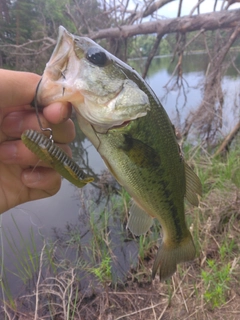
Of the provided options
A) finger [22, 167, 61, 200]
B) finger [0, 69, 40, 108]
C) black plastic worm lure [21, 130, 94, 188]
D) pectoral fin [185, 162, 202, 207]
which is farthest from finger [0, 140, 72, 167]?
pectoral fin [185, 162, 202, 207]

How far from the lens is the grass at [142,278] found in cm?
293

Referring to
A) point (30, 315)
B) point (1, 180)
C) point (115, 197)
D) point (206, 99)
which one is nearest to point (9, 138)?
point (1, 180)

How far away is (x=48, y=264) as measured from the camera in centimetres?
379

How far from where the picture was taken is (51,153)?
1.22 m

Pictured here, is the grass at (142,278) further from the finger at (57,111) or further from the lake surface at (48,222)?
the finger at (57,111)

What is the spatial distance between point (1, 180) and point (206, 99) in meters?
5.54

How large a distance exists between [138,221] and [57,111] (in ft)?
2.99

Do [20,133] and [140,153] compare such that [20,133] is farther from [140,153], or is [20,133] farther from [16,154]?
[140,153]

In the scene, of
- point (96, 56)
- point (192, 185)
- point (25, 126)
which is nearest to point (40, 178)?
point (25, 126)

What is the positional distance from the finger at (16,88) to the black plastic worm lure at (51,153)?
10.8 inches

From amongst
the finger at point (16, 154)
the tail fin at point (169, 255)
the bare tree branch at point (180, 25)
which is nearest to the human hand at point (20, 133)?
the finger at point (16, 154)

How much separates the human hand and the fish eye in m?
0.24

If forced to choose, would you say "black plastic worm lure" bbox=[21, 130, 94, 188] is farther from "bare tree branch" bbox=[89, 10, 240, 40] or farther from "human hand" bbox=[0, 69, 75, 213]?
"bare tree branch" bbox=[89, 10, 240, 40]

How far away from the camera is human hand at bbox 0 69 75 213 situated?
135 centimetres
